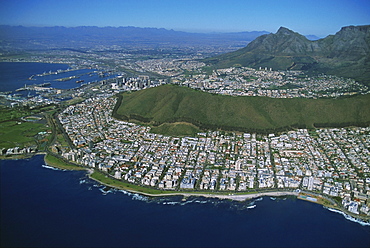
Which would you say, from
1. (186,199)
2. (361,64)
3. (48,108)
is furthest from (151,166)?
(361,64)

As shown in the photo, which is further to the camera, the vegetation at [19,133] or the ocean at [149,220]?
the vegetation at [19,133]

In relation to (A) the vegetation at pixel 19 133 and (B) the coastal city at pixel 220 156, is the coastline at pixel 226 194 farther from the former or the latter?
(A) the vegetation at pixel 19 133

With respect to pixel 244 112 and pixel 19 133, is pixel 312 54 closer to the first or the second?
pixel 244 112

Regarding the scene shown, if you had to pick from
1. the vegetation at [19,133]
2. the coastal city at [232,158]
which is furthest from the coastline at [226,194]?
the vegetation at [19,133]

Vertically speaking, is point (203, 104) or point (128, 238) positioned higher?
point (203, 104)

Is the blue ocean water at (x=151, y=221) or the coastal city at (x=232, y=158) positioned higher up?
the coastal city at (x=232, y=158)

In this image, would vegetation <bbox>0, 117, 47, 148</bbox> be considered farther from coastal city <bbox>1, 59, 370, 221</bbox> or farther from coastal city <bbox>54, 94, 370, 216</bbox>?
coastal city <bbox>54, 94, 370, 216</bbox>

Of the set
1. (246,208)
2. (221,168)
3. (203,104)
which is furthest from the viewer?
(203,104)

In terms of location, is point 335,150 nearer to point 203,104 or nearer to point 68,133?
point 203,104
